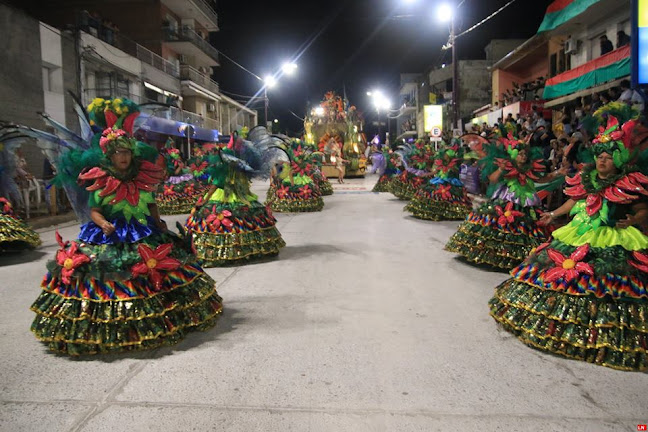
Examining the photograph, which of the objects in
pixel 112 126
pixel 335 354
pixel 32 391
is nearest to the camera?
pixel 32 391

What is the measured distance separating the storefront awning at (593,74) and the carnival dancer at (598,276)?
9714 millimetres

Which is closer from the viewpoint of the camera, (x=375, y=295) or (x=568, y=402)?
(x=568, y=402)

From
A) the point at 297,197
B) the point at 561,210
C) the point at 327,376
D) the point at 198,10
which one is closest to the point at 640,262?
the point at 561,210

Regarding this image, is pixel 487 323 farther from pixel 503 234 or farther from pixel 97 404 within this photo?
pixel 97 404

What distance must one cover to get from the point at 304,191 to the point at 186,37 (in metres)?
23.4

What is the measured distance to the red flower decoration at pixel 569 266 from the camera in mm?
3693

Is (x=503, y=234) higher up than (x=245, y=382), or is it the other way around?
(x=503, y=234)

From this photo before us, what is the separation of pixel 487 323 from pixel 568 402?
5.01 feet

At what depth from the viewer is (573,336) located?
3.60 m

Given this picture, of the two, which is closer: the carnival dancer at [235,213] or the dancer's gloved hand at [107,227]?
the dancer's gloved hand at [107,227]

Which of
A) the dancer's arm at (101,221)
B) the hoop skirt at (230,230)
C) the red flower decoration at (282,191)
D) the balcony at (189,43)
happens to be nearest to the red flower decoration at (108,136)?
the dancer's arm at (101,221)

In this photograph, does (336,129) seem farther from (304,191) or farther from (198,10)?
(304,191)

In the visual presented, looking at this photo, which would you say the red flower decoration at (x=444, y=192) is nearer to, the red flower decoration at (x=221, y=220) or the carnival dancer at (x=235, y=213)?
the carnival dancer at (x=235, y=213)

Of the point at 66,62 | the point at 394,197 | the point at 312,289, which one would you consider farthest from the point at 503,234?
the point at 66,62
